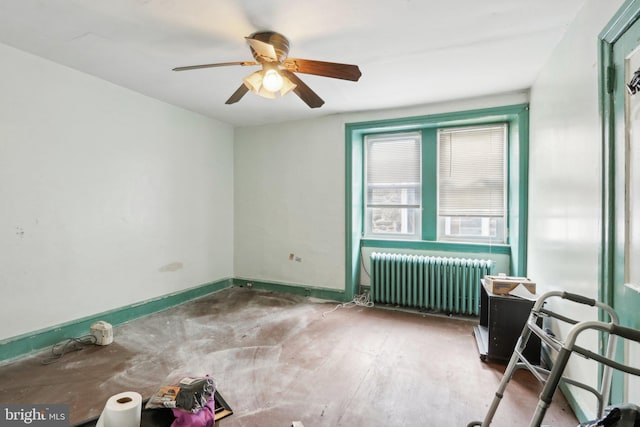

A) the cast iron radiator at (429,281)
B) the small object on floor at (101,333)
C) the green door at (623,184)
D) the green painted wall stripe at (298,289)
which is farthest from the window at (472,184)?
the small object on floor at (101,333)

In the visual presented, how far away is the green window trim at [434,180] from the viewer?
10.5 feet

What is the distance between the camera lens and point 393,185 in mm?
4234

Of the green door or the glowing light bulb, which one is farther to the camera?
the glowing light bulb

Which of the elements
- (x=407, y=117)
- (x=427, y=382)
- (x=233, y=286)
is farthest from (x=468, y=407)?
(x=233, y=286)

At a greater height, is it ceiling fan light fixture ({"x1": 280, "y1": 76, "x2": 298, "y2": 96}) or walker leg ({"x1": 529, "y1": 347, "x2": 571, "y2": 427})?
ceiling fan light fixture ({"x1": 280, "y1": 76, "x2": 298, "y2": 96})

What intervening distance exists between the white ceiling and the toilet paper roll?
2.36 m

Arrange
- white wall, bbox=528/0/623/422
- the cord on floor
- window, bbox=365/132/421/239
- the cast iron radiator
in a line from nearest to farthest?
1. white wall, bbox=528/0/623/422
2. the cast iron radiator
3. the cord on floor
4. window, bbox=365/132/421/239

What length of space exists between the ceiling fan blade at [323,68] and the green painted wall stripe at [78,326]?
3082mm

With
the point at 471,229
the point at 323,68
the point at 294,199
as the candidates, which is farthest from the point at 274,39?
the point at 471,229

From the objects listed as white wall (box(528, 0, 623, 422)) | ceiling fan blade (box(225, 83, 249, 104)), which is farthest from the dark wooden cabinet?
ceiling fan blade (box(225, 83, 249, 104))

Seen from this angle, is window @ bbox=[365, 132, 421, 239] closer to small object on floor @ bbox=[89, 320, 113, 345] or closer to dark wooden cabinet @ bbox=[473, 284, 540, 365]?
dark wooden cabinet @ bbox=[473, 284, 540, 365]

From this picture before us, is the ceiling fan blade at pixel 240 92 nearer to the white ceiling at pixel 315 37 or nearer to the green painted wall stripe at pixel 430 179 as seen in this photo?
the white ceiling at pixel 315 37

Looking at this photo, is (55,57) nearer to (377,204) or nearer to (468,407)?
(377,204)

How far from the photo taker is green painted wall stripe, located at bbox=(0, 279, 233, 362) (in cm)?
251
